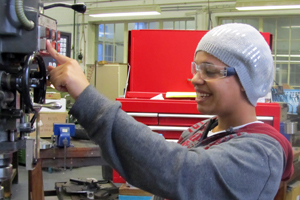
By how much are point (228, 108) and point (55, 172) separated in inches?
141

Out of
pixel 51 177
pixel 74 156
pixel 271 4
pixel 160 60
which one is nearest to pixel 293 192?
pixel 160 60

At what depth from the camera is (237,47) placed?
28.6 inches

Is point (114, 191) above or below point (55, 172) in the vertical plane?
above

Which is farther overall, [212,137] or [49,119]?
[49,119]

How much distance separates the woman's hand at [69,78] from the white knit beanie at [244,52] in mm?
306

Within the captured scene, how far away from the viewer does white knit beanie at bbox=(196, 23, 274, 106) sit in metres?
0.73

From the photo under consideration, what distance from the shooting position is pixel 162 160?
1.92ft

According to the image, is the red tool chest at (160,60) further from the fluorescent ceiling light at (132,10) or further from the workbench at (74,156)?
the fluorescent ceiling light at (132,10)

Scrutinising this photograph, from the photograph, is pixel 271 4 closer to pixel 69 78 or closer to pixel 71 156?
pixel 71 156

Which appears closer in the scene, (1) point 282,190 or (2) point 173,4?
(1) point 282,190

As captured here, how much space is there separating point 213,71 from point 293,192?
1.69 metres

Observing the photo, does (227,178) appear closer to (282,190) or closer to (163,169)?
(163,169)

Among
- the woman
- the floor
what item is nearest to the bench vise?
the woman

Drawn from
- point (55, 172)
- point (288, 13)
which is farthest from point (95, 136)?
point (288, 13)
